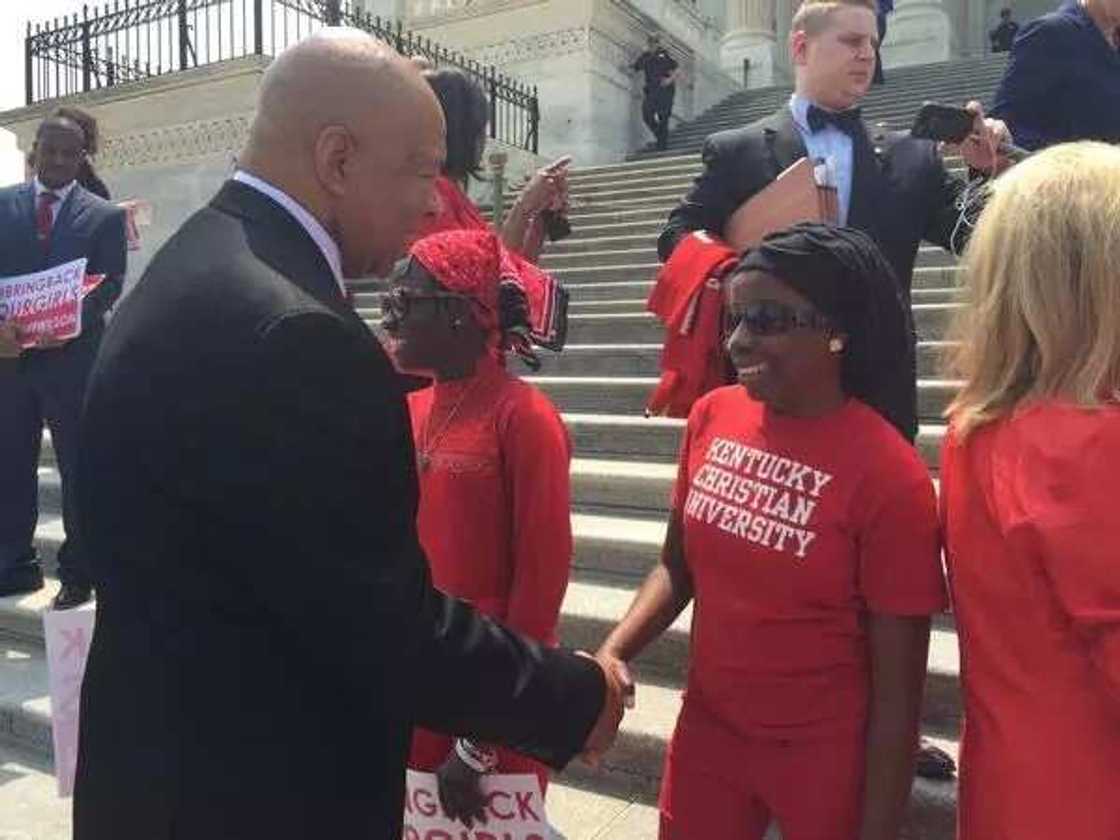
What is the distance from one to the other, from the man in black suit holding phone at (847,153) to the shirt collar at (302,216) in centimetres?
162

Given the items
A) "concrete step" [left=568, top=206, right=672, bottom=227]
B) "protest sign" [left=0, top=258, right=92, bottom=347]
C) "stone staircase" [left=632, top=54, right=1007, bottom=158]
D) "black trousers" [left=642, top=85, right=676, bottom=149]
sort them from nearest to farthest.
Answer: "protest sign" [left=0, top=258, right=92, bottom=347] → "concrete step" [left=568, top=206, right=672, bottom=227] → "stone staircase" [left=632, top=54, right=1007, bottom=158] → "black trousers" [left=642, top=85, right=676, bottom=149]

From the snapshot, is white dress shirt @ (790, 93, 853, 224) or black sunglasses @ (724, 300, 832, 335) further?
white dress shirt @ (790, 93, 853, 224)

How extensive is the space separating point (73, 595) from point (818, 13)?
357 cm

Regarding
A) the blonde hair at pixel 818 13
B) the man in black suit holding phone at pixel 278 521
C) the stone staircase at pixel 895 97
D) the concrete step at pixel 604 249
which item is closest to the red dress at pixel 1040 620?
the man in black suit holding phone at pixel 278 521

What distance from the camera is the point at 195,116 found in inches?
419

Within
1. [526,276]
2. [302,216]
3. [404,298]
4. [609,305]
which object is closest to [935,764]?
[526,276]

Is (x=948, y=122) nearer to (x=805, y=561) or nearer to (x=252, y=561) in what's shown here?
(x=805, y=561)

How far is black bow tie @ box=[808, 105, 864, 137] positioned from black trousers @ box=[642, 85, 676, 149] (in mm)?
11867

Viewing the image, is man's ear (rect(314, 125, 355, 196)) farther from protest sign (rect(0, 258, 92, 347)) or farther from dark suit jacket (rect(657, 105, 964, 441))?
protest sign (rect(0, 258, 92, 347))

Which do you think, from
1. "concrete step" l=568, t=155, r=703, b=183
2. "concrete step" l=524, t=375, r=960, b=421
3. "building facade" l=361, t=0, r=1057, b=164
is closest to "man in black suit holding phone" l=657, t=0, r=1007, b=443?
"concrete step" l=524, t=375, r=960, b=421

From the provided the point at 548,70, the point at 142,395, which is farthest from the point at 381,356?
the point at 548,70

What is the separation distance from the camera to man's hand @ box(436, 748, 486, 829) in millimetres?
2008

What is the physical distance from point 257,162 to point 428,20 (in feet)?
48.3

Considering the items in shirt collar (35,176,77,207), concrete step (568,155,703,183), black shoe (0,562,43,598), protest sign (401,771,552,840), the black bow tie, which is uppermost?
concrete step (568,155,703,183)
